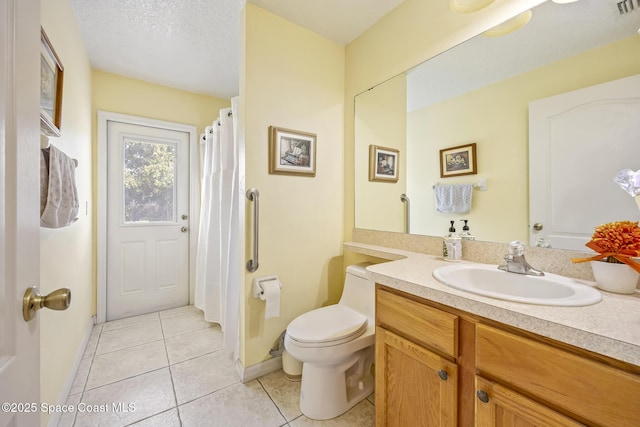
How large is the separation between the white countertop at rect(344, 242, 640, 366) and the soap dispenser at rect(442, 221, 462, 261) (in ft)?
1.26

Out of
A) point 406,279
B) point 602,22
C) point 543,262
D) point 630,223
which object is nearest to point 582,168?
point 630,223

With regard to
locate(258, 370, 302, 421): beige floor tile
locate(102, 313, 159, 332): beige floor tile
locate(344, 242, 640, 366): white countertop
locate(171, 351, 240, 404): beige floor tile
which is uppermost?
locate(344, 242, 640, 366): white countertop

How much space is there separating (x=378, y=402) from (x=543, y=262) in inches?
37.6

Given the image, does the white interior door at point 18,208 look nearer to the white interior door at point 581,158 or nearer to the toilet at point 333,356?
the toilet at point 333,356

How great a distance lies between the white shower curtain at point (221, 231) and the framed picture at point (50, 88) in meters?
0.92

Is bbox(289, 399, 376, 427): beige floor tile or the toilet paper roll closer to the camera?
bbox(289, 399, 376, 427): beige floor tile

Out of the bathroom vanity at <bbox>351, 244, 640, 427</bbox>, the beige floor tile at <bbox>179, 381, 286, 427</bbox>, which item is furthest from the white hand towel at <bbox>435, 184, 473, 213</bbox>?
the beige floor tile at <bbox>179, 381, 286, 427</bbox>

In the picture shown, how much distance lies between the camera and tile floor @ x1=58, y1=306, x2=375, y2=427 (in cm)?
136

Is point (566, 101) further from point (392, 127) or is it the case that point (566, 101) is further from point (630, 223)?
point (392, 127)

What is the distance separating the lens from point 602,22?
3.23 ft

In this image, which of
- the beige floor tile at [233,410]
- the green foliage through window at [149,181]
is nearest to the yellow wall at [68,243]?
the green foliage through window at [149,181]

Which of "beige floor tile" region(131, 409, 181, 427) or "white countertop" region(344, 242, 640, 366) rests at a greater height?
"white countertop" region(344, 242, 640, 366)

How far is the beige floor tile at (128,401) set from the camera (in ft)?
4.46

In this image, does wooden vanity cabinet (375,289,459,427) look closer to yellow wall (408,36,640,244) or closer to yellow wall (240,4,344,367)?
yellow wall (408,36,640,244)
